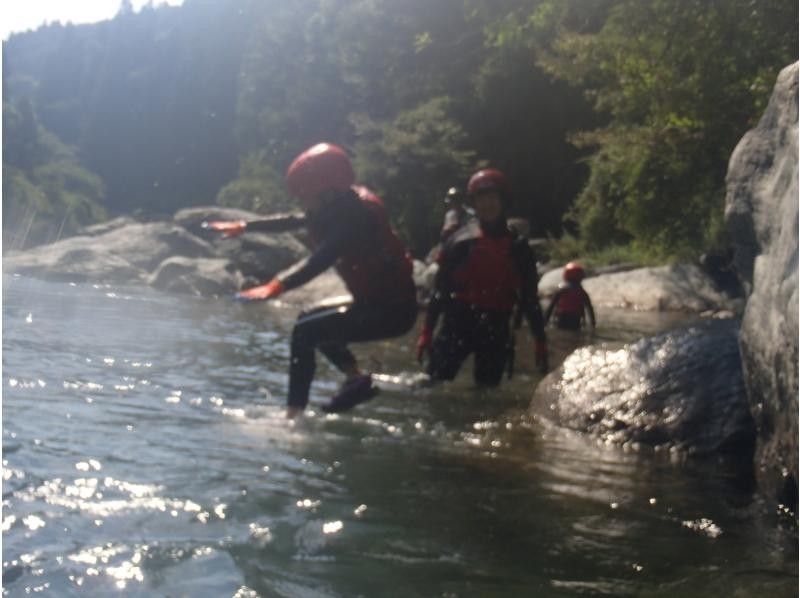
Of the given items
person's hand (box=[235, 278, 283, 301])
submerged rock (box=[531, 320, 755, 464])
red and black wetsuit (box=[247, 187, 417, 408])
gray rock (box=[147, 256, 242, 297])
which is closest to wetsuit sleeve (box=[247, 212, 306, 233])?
red and black wetsuit (box=[247, 187, 417, 408])

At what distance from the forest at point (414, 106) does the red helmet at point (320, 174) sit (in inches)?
90.8

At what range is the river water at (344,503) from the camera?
463 cm

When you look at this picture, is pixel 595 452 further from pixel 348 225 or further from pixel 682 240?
pixel 682 240

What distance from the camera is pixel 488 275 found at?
27.7 ft

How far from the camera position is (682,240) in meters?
21.5

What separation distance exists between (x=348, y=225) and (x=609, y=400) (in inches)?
110

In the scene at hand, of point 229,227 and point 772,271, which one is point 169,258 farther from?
point 772,271

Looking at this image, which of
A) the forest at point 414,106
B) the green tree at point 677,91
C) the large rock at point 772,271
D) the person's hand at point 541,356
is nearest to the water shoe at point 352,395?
the large rock at point 772,271

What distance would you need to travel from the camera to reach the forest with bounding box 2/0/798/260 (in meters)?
18.2

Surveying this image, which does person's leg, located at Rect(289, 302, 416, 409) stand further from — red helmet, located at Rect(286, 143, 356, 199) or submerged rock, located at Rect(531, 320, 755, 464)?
submerged rock, located at Rect(531, 320, 755, 464)

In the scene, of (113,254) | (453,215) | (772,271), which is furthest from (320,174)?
(113,254)

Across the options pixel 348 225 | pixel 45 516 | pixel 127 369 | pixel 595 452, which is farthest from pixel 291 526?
pixel 127 369

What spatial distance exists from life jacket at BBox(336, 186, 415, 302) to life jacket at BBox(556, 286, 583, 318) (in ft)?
26.2

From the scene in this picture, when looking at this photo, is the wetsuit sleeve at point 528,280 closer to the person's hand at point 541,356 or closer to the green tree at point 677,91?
the person's hand at point 541,356
